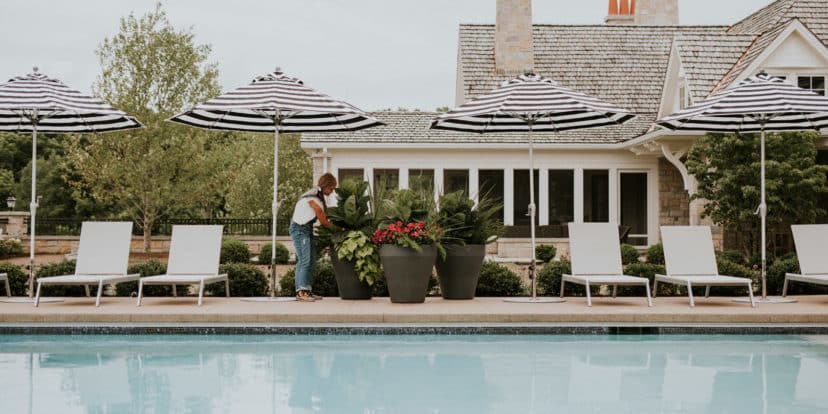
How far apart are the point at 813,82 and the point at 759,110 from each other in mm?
11819

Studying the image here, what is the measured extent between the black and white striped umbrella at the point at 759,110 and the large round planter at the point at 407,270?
367 centimetres

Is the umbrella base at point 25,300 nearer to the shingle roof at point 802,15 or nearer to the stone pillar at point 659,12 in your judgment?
the shingle roof at point 802,15

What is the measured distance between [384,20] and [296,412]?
88.2 feet

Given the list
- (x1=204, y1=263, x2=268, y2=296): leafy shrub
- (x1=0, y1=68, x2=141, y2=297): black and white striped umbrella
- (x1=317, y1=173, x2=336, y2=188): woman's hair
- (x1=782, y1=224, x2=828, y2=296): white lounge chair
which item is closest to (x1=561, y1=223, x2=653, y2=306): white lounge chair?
(x1=782, y1=224, x2=828, y2=296): white lounge chair

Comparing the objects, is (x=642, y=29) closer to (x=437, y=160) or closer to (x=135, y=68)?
(x=437, y=160)

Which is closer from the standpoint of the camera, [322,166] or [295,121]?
[295,121]

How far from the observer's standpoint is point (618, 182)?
23.0 metres

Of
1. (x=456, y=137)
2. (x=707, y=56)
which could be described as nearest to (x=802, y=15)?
(x=707, y=56)

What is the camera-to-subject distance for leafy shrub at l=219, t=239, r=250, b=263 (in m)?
19.9

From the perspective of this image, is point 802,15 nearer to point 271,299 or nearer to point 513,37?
point 513,37

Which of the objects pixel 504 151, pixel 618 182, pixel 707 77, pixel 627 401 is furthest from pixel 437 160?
pixel 627 401

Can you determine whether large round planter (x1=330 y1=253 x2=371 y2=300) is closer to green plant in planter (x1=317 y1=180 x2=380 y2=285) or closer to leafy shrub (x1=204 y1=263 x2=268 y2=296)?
green plant in planter (x1=317 y1=180 x2=380 y2=285)

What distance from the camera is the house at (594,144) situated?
20438mm

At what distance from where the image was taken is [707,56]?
2144 cm
